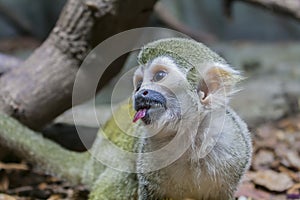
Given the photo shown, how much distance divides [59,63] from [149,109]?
4.22 feet

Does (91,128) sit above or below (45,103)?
below

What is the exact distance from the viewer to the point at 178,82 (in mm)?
2172

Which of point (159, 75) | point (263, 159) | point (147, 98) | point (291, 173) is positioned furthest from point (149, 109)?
point (263, 159)

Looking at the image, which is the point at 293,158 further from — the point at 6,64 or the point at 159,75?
the point at 6,64

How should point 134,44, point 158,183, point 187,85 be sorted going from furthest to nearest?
point 134,44
point 158,183
point 187,85

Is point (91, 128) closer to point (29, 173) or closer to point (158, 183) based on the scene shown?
point (29, 173)

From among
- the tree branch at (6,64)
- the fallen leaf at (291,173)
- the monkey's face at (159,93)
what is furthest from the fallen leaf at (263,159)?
the tree branch at (6,64)

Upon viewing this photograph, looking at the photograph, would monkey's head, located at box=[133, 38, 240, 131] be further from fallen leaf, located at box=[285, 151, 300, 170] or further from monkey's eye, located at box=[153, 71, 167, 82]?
fallen leaf, located at box=[285, 151, 300, 170]

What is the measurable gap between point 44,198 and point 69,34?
1074 mm

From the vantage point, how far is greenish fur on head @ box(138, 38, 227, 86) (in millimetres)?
2168

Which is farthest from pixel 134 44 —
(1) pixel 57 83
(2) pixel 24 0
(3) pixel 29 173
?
(2) pixel 24 0

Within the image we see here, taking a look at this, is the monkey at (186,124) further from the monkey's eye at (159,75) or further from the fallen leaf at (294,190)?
the fallen leaf at (294,190)

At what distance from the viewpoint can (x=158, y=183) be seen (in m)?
2.38

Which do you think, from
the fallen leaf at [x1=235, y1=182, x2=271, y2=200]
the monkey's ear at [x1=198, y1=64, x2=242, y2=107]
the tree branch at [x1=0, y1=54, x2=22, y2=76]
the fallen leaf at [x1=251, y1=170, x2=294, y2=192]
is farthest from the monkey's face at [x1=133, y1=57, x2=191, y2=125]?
the tree branch at [x1=0, y1=54, x2=22, y2=76]
